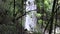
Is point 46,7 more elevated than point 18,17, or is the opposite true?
point 46,7

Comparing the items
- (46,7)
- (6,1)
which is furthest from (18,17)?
(46,7)

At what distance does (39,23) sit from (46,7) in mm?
233

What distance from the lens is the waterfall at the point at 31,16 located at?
174cm

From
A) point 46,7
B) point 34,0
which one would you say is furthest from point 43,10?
point 34,0

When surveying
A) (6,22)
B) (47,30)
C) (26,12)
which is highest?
(26,12)

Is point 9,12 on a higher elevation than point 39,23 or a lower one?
higher

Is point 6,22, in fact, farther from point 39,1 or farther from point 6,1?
point 39,1

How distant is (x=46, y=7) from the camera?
5.62 ft

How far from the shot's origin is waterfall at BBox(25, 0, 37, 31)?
1744mm

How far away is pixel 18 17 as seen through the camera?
1.77 meters

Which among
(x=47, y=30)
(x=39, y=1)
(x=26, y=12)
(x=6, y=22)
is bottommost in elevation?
(x=47, y=30)

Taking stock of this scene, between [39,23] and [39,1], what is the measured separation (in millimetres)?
294

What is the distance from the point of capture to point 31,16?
175 cm

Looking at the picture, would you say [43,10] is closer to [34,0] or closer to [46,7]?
[46,7]
